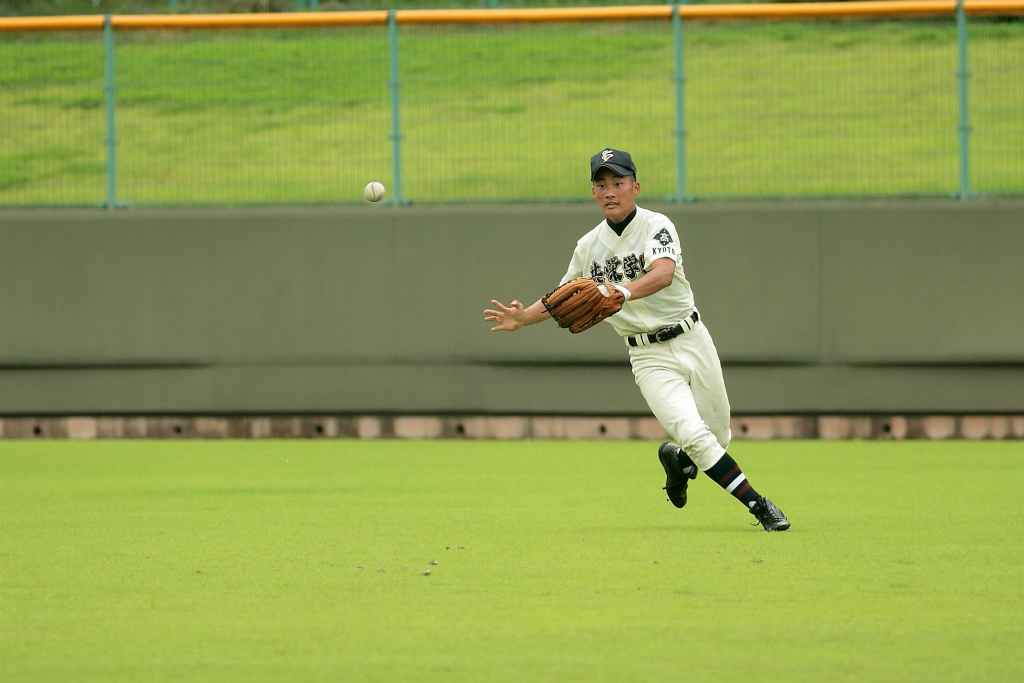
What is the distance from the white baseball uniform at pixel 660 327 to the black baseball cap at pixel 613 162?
11.8 inches

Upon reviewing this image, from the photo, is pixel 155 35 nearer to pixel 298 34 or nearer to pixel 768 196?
pixel 298 34

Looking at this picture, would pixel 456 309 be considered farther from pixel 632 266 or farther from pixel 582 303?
pixel 582 303

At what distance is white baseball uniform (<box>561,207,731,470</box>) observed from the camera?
7.25 meters

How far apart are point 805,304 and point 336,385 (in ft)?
13.1

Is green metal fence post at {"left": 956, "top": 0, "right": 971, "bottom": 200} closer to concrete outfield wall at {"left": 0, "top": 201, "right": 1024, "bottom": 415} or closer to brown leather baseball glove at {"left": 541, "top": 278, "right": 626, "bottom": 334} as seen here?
concrete outfield wall at {"left": 0, "top": 201, "right": 1024, "bottom": 415}

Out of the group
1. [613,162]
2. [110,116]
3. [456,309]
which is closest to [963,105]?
[456,309]

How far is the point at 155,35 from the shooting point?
12.7 m
